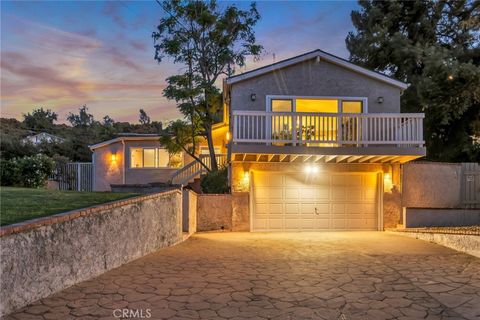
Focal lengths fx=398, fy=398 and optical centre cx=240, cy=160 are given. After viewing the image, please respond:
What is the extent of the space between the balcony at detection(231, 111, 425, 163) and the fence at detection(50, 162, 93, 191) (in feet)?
38.4

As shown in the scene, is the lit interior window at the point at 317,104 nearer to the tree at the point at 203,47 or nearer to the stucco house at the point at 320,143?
the stucco house at the point at 320,143

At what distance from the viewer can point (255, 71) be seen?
1441cm

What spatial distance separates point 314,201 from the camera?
569 inches

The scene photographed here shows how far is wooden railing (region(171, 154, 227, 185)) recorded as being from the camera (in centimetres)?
1762

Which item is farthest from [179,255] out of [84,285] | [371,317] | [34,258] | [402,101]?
[402,101]

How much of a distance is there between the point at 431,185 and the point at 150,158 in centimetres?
1309

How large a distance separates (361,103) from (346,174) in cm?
279

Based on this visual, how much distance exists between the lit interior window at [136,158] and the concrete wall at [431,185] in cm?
1255

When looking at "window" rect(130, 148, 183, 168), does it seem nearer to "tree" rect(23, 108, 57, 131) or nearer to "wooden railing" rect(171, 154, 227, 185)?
"wooden railing" rect(171, 154, 227, 185)

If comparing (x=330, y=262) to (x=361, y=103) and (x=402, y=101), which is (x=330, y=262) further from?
(x=402, y=101)

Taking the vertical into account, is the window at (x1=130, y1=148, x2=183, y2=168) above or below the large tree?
below

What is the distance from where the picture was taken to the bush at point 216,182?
582 inches

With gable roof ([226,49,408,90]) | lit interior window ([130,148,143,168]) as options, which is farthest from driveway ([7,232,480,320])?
lit interior window ([130,148,143,168])

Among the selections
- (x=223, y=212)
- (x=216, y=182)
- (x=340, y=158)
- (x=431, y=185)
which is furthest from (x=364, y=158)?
(x=216, y=182)
